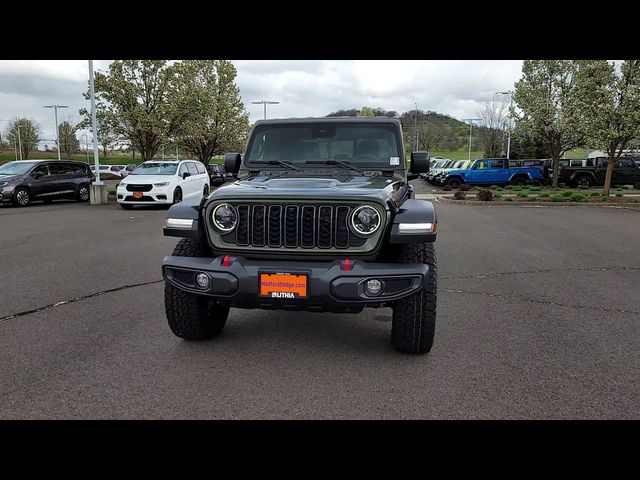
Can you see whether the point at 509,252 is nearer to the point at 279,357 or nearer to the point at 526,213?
the point at 279,357

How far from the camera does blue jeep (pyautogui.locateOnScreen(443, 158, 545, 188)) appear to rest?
2650 centimetres

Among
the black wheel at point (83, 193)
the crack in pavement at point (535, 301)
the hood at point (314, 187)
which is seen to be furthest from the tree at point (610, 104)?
the black wheel at point (83, 193)

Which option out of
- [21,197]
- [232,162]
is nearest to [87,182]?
[21,197]

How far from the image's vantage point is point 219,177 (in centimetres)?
2866

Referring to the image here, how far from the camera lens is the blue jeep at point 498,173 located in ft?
86.9

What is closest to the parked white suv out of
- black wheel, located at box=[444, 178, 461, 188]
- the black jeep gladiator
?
the black jeep gladiator

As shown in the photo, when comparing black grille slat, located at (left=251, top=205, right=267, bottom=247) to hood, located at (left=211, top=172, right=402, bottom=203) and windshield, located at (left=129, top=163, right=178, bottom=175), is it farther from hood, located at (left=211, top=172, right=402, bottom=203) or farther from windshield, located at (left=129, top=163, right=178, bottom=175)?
windshield, located at (left=129, top=163, right=178, bottom=175)

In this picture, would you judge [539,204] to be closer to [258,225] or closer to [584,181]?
[584,181]

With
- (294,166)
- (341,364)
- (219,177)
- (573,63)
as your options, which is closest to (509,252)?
(294,166)

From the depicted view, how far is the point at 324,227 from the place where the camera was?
356cm

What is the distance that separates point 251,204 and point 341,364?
138 centimetres

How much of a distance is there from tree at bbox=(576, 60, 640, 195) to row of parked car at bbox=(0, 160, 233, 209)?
13.4 metres

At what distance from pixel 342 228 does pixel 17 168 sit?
1778 cm

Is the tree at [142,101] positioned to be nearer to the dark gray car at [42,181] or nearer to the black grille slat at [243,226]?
the dark gray car at [42,181]
